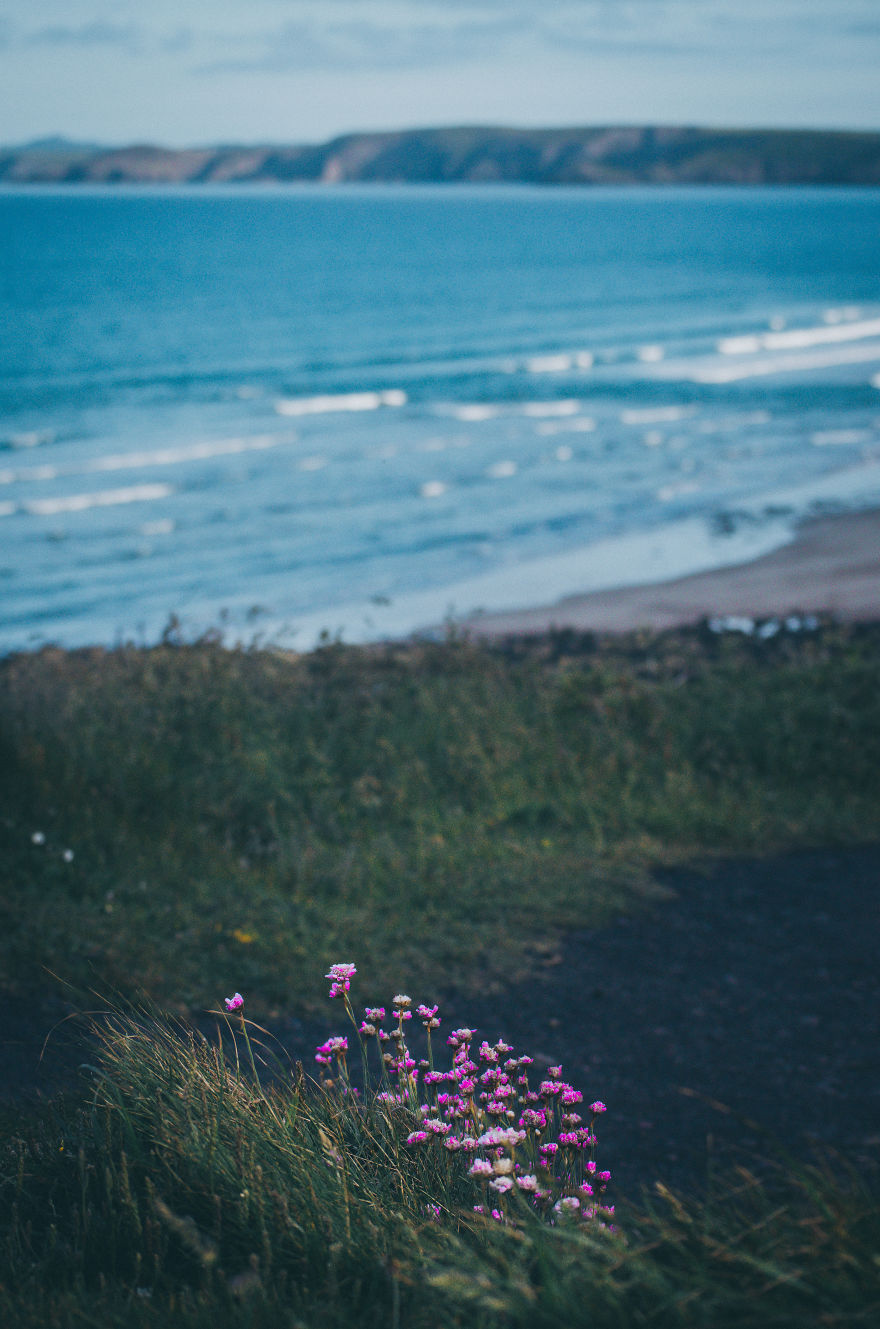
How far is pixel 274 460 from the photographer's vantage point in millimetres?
29047

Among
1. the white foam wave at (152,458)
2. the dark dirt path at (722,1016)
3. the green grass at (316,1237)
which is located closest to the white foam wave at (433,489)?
the white foam wave at (152,458)

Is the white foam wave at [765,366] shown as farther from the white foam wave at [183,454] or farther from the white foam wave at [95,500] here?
the white foam wave at [95,500]

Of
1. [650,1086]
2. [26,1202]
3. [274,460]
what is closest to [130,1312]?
[26,1202]

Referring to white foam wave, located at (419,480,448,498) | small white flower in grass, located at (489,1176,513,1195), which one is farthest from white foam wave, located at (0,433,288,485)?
small white flower in grass, located at (489,1176,513,1195)

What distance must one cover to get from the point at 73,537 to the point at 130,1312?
22.0 m

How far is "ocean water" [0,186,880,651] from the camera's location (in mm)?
19969

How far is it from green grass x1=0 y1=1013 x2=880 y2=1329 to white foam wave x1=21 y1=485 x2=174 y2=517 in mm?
23164

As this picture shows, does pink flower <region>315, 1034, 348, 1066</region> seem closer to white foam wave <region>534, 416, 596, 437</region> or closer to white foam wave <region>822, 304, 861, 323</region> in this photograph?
white foam wave <region>534, 416, 596, 437</region>

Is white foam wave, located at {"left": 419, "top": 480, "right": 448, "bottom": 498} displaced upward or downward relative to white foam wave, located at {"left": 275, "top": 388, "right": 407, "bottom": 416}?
downward

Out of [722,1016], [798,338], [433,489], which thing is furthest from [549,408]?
[722,1016]

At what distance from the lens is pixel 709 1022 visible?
16.7 feet

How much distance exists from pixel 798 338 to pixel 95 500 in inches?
1503

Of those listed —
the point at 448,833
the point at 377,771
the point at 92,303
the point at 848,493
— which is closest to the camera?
the point at 448,833

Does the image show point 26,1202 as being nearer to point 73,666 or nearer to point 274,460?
point 73,666
